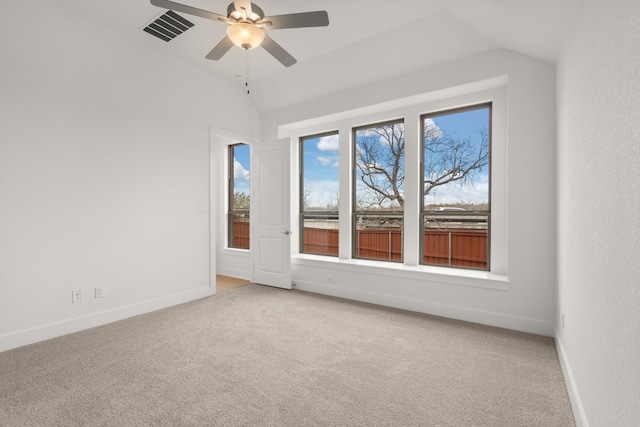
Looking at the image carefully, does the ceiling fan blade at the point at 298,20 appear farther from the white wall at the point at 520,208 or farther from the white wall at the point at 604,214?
the white wall at the point at 520,208

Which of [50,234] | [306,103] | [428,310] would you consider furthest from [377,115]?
[50,234]

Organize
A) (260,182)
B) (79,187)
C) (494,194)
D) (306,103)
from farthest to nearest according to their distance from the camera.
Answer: (260,182)
(306,103)
(494,194)
(79,187)

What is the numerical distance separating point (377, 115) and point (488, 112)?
1.39 m

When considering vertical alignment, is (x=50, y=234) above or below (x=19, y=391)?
above

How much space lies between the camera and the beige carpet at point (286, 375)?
5.95 ft

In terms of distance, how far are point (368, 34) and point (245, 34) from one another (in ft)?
5.13

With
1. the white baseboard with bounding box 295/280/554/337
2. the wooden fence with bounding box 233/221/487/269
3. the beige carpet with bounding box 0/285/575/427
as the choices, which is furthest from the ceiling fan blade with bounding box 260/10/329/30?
the white baseboard with bounding box 295/280/554/337

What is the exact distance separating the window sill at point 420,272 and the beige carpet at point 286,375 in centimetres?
46

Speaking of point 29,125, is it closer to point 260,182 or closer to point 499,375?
point 260,182

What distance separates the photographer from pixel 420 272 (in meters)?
3.69

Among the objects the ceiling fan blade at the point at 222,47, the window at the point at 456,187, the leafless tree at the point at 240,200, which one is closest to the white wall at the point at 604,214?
the window at the point at 456,187

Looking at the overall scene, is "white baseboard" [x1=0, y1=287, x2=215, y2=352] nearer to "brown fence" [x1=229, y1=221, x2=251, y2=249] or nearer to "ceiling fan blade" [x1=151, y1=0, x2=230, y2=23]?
"brown fence" [x1=229, y1=221, x2=251, y2=249]

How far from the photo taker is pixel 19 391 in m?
2.05

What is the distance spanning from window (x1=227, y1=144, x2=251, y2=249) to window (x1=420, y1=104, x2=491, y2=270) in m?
3.34
